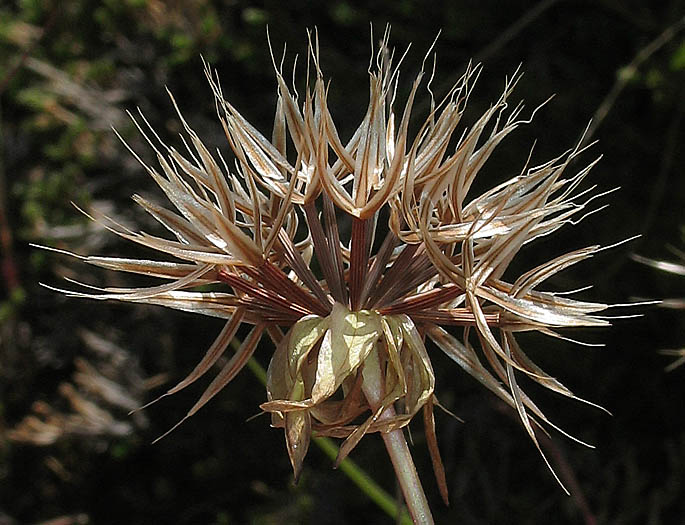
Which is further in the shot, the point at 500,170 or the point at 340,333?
the point at 500,170

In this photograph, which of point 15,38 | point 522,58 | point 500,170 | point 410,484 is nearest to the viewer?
point 410,484

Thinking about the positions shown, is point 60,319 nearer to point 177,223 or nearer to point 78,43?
point 78,43

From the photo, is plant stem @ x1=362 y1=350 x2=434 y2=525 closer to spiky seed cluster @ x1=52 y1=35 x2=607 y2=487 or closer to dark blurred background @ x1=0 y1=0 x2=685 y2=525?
spiky seed cluster @ x1=52 y1=35 x2=607 y2=487

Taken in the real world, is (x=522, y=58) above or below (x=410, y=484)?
above

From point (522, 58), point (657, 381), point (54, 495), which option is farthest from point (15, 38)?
point (657, 381)

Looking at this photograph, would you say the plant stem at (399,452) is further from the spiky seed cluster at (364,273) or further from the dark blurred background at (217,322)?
the dark blurred background at (217,322)

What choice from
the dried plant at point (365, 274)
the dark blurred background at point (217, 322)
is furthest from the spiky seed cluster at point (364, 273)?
the dark blurred background at point (217, 322)

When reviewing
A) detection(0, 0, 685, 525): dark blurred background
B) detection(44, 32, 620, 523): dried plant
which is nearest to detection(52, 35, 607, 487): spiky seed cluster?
detection(44, 32, 620, 523): dried plant

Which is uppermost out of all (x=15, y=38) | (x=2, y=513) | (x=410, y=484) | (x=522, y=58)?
(x=522, y=58)

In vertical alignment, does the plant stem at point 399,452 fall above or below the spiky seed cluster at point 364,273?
below
